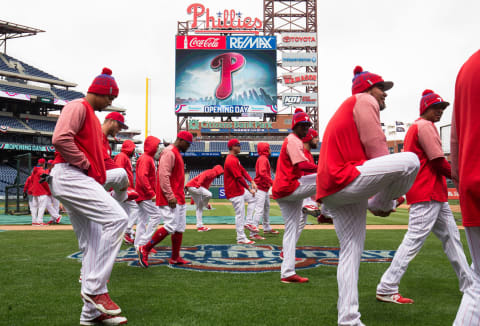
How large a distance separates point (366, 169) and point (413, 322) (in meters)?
1.53

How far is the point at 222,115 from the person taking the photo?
4416 centimetres

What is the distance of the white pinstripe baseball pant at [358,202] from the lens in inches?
106

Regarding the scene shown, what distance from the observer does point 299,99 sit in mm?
45125

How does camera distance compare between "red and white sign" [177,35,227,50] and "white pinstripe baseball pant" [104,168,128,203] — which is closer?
"white pinstripe baseball pant" [104,168,128,203]

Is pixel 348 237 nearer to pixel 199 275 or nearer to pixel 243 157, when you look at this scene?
pixel 199 275

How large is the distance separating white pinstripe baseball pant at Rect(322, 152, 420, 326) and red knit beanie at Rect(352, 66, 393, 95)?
67cm

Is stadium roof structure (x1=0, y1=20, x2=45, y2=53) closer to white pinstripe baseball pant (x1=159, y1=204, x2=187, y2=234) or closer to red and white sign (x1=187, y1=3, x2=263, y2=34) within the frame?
red and white sign (x1=187, y1=3, x2=263, y2=34)

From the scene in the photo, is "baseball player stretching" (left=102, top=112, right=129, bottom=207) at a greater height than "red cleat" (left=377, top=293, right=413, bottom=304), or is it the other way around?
"baseball player stretching" (left=102, top=112, right=129, bottom=207)

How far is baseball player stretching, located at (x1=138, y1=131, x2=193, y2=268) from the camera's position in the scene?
5.70 m

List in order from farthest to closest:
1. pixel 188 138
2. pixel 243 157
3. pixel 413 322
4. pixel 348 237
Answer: pixel 243 157
pixel 188 138
pixel 413 322
pixel 348 237

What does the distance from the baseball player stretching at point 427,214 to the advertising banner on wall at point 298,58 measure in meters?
42.3

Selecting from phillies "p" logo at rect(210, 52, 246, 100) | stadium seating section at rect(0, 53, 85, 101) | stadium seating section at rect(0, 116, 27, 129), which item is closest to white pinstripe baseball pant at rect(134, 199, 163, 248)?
phillies "p" logo at rect(210, 52, 246, 100)

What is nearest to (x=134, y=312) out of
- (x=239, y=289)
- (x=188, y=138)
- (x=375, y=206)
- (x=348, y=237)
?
(x=239, y=289)

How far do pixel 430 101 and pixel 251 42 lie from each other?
4135 cm
